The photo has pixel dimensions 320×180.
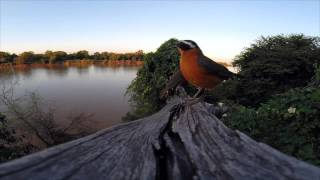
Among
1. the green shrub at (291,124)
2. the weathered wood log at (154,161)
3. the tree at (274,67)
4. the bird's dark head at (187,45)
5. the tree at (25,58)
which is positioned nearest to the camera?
the weathered wood log at (154,161)

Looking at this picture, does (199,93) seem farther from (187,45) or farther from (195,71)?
(187,45)

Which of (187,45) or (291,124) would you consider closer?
(187,45)

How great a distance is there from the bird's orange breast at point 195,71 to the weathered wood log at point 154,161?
2344 millimetres

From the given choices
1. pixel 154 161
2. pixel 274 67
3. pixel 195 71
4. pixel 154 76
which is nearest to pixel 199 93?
pixel 195 71

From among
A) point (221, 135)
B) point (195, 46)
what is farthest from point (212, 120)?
point (195, 46)

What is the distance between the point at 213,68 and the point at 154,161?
2898 mm

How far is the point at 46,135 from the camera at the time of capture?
18.5m

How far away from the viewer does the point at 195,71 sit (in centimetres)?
380

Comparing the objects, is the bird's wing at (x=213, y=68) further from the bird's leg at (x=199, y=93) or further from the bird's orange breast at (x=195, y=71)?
the bird's leg at (x=199, y=93)

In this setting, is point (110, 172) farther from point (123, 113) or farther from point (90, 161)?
point (123, 113)

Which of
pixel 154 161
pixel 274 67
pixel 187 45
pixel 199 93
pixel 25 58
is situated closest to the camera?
pixel 154 161

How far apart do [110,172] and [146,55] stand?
18493mm

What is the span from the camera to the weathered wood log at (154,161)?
94 cm

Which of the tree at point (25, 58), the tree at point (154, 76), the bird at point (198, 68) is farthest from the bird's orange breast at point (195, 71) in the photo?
the tree at point (25, 58)
